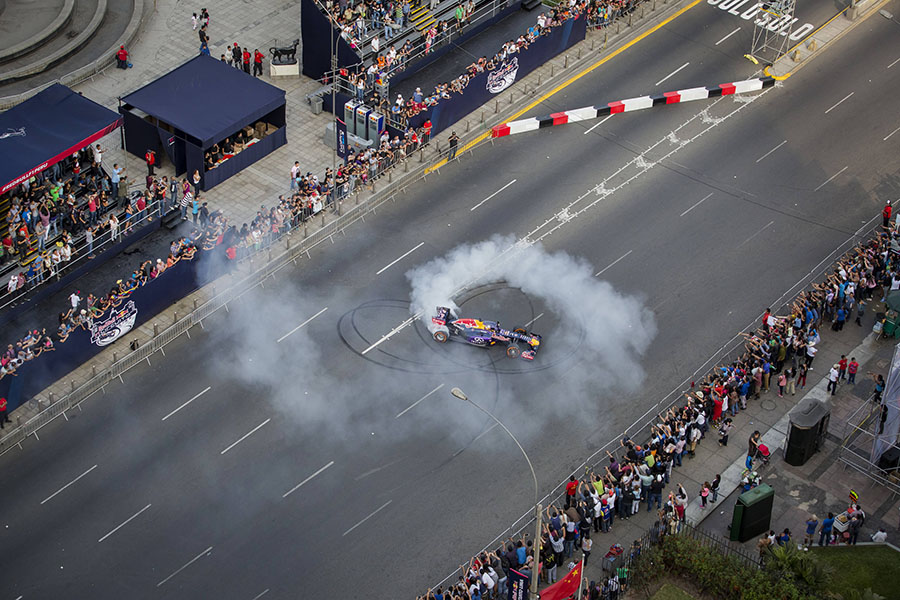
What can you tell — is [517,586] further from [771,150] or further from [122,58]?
[122,58]

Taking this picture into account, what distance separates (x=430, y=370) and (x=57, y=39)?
25.4m

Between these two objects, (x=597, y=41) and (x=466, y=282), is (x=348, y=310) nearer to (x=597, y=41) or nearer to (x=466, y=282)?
(x=466, y=282)

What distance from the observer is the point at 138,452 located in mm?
48000

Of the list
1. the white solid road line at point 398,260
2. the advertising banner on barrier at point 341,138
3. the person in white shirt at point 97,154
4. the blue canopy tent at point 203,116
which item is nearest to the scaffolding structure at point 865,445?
the white solid road line at point 398,260

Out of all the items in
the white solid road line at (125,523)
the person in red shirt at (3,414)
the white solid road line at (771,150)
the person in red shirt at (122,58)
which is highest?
the person in red shirt at (122,58)

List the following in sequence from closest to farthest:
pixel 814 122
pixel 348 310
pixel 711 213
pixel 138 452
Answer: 1. pixel 138 452
2. pixel 348 310
3. pixel 711 213
4. pixel 814 122

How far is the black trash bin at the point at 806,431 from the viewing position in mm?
47688

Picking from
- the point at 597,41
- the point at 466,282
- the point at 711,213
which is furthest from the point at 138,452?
the point at 597,41

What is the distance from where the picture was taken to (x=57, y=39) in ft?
213

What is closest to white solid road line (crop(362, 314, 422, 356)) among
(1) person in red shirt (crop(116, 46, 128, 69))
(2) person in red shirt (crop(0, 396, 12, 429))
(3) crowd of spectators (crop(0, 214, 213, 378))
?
(3) crowd of spectators (crop(0, 214, 213, 378))

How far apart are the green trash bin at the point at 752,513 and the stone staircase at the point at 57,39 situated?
3423 centimetres

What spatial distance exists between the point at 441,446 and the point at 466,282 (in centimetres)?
802

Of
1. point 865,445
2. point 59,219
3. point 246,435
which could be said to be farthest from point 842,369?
point 59,219

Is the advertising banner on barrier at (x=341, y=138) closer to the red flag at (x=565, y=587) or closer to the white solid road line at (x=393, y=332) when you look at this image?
the white solid road line at (x=393, y=332)
